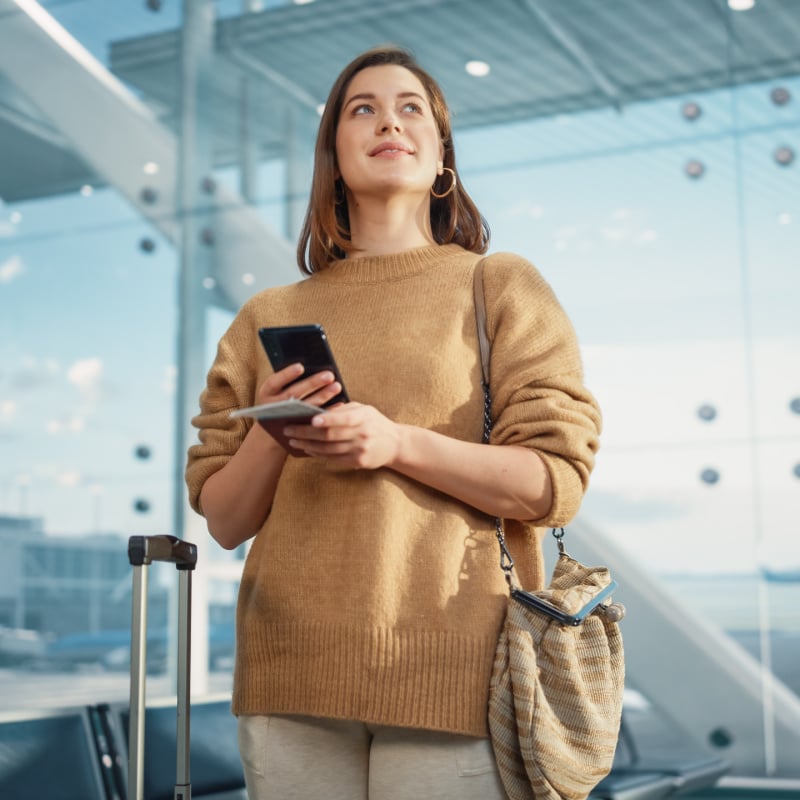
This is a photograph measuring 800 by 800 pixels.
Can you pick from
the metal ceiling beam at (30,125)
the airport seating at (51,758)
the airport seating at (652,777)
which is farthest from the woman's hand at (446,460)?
the metal ceiling beam at (30,125)

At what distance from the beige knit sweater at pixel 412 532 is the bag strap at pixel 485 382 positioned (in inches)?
0.4

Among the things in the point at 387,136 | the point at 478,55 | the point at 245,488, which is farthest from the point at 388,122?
the point at 478,55

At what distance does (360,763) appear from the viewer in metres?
1.46

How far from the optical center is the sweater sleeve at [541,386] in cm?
148

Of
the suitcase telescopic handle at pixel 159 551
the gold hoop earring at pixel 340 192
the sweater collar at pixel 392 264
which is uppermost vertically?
the gold hoop earring at pixel 340 192

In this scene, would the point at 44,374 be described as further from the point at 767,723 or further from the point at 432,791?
the point at 432,791

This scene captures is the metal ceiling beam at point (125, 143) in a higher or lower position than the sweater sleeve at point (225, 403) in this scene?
higher

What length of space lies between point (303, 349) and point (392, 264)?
374 mm

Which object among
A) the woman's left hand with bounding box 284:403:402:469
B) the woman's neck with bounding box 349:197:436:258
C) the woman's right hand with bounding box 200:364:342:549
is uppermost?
the woman's neck with bounding box 349:197:436:258

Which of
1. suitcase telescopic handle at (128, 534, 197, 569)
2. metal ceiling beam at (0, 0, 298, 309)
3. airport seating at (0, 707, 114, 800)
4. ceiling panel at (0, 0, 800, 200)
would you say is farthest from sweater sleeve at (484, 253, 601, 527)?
metal ceiling beam at (0, 0, 298, 309)

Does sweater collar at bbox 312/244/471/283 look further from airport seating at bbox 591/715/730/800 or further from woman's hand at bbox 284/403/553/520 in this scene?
airport seating at bbox 591/715/730/800

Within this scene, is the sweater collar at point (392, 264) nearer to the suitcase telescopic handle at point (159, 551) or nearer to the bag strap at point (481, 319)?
the bag strap at point (481, 319)

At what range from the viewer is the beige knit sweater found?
4.76ft

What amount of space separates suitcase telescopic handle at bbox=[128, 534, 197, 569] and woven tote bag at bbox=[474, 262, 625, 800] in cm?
55
